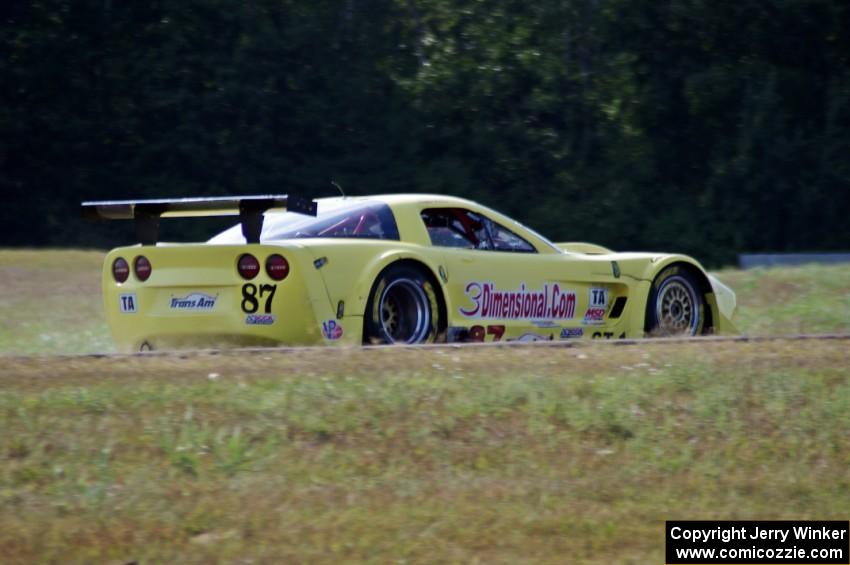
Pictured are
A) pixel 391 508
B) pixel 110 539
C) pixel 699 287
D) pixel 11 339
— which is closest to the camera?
pixel 110 539

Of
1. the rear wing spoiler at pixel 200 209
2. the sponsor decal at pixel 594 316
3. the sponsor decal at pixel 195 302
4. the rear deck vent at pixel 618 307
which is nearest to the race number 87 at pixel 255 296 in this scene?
the sponsor decal at pixel 195 302

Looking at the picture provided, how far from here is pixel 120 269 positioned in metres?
8.91

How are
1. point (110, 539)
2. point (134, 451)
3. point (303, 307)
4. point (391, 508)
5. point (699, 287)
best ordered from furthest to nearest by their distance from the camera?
point (699, 287) < point (303, 307) < point (134, 451) < point (391, 508) < point (110, 539)

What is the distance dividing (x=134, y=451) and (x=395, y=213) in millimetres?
3592

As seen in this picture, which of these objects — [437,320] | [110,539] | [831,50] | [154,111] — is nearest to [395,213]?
[437,320]

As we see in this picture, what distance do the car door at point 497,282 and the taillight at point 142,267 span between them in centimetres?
198

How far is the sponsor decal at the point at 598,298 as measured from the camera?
10.1 m

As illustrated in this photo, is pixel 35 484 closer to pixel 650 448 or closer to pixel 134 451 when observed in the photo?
pixel 134 451

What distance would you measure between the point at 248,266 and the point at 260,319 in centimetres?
34

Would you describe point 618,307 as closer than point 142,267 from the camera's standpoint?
No

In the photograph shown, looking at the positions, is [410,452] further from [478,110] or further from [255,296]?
[478,110]

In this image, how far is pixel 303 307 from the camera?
27.1 feet

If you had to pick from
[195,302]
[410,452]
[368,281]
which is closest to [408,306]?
[368,281]

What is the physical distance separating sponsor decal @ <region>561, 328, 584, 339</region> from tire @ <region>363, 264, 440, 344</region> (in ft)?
4.06
